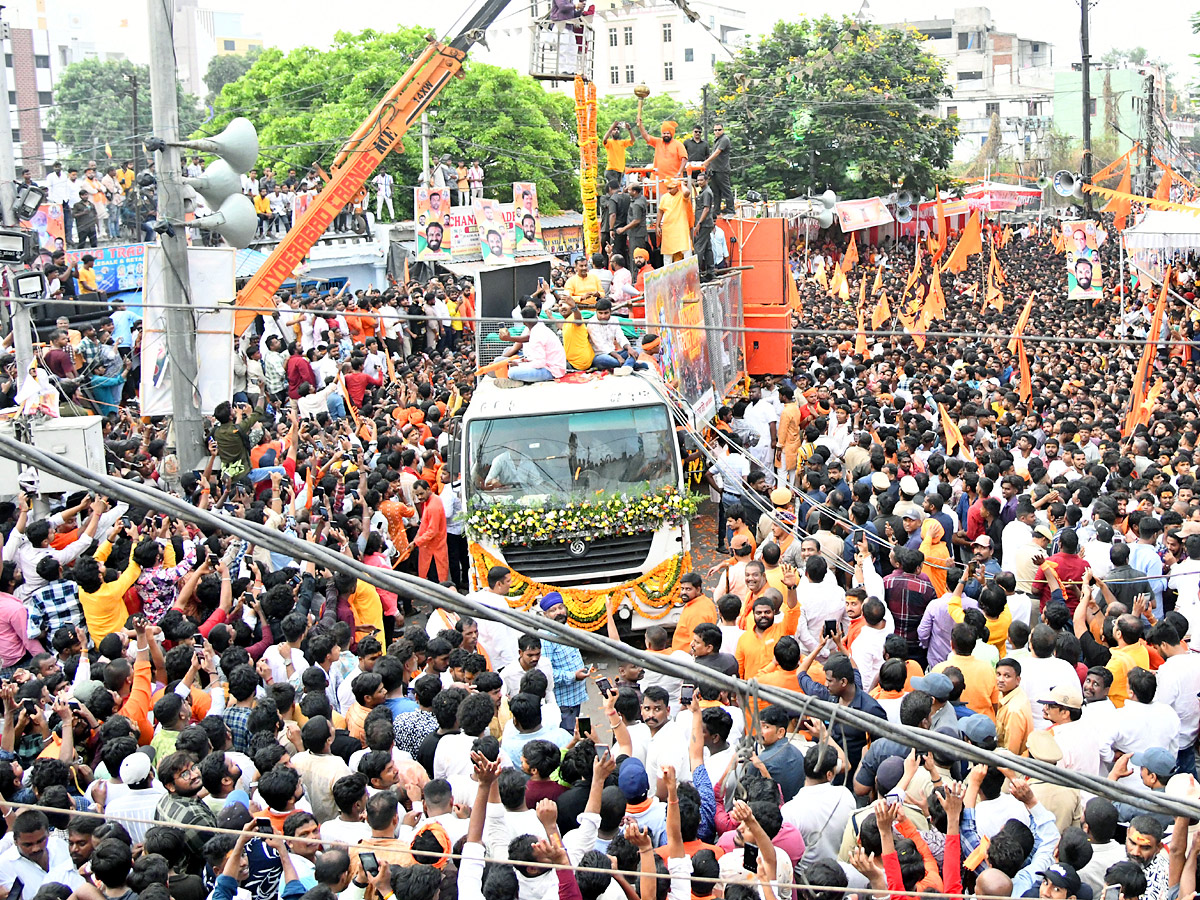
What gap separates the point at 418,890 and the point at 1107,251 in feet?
119

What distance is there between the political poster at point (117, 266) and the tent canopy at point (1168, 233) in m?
14.9

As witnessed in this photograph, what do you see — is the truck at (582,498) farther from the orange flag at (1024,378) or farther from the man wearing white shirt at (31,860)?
the orange flag at (1024,378)

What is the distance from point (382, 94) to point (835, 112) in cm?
1783

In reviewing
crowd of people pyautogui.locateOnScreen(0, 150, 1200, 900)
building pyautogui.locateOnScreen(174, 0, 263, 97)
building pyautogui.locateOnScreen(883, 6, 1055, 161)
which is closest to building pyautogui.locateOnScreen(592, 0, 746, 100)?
building pyautogui.locateOnScreen(883, 6, 1055, 161)

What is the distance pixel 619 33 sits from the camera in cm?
9556

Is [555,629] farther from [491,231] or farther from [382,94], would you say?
[382,94]

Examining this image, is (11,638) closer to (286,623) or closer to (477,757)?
(286,623)

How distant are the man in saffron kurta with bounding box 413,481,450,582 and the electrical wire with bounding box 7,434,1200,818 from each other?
7.76m

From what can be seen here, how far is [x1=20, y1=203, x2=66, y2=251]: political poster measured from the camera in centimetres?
2097

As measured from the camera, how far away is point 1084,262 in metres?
22.9

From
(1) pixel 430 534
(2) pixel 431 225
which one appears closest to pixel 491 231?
(2) pixel 431 225

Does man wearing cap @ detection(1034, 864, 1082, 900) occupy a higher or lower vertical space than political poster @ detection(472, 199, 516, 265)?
lower

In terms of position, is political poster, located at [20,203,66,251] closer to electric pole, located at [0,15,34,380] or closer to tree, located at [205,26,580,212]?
electric pole, located at [0,15,34,380]

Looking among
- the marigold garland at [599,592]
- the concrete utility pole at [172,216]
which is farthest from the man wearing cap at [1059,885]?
the concrete utility pole at [172,216]
